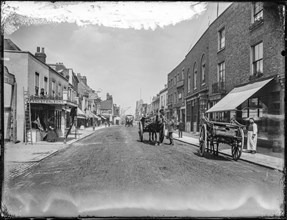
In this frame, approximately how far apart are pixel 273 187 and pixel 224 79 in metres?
12.8

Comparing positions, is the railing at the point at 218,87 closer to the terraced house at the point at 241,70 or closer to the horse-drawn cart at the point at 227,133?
the terraced house at the point at 241,70

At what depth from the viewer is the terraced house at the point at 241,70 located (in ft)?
31.1

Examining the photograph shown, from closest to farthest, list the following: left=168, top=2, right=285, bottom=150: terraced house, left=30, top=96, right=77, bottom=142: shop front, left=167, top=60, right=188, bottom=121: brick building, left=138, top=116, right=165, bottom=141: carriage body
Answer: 1. left=168, top=2, right=285, bottom=150: terraced house
2. left=138, top=116, right=165, bottom=141: carriage body
3. left=30, top=96, right=77, bottom=142: shop front
4. left=167, top=60, right=188, bottom=121: brick building

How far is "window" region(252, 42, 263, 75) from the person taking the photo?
36.4 feet

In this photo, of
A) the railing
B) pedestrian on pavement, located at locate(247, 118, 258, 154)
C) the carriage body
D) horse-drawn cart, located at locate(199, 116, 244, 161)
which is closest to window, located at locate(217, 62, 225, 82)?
the railing

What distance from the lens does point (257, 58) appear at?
11.5 metres

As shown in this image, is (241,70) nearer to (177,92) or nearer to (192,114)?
(192,114)

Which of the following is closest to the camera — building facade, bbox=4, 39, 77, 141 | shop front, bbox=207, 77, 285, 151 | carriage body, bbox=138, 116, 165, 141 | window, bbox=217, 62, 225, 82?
shop front, bbox=207, 77, 285, 151

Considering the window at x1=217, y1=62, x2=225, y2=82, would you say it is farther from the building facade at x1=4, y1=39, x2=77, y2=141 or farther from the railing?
the building facade at x1=4, y1=39, x2=77, y2=141

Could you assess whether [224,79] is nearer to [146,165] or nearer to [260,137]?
[260,137]

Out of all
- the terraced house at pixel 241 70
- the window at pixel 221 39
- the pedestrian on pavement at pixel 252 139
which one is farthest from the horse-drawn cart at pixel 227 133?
the window at pixel 221 39

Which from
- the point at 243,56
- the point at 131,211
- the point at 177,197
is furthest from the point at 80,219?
the point at 243,56

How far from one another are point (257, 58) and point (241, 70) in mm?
1411

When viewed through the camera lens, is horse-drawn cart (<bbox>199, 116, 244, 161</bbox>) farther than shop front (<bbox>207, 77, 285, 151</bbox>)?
No
